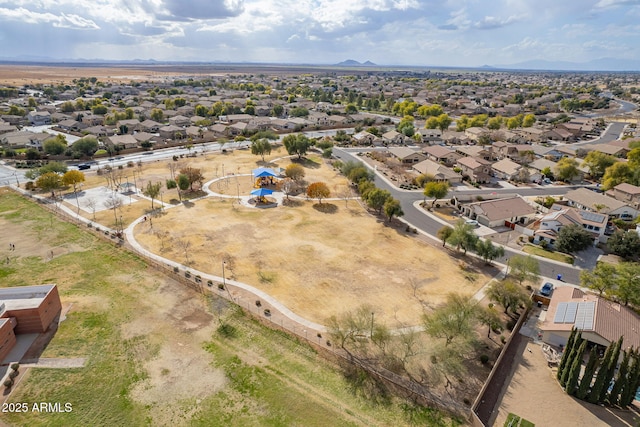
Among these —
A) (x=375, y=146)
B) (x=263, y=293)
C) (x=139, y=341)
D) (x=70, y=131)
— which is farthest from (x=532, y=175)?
(x=70, y=131)

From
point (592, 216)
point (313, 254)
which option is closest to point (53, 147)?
point (313, 254)

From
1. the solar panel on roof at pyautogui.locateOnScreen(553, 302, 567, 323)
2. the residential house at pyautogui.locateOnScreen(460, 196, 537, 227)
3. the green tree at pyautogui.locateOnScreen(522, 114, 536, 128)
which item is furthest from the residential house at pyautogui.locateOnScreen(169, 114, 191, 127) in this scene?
the solar panel on roof at pyautogui.locateOnScreen(553, 302, 567, 323)

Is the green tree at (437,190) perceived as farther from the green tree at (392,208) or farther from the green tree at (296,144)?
the green tree at (296,144)

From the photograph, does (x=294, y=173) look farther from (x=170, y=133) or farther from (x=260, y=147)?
(x=170, y=133)

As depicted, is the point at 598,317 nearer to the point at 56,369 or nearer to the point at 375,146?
the point at 56,369

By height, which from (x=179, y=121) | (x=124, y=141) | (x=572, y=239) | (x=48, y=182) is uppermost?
(x=179, y=121)

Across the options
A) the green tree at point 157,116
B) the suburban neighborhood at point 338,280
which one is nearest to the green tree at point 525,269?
the suburban neighborhood at point 338,280
